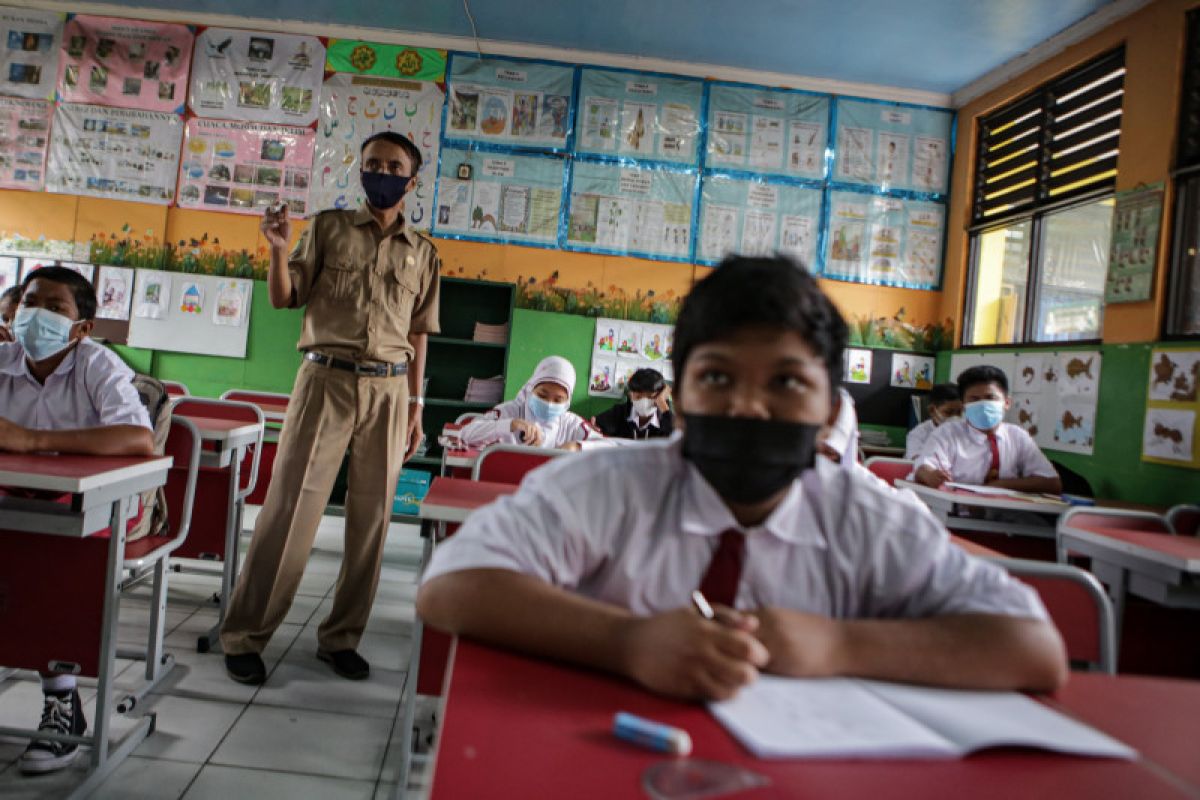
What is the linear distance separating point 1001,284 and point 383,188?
4318mm

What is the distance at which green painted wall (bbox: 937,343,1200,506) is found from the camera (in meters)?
3.74

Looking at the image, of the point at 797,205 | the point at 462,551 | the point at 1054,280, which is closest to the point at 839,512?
the point at 462,551

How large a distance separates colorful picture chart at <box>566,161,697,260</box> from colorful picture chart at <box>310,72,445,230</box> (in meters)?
1.07

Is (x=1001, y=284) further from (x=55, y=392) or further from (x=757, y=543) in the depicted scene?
(x=55, y=392)

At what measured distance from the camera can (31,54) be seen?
5.54 meters

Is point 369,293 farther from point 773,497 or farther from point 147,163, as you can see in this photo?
→ point 147,163

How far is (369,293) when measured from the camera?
2725 millimetres

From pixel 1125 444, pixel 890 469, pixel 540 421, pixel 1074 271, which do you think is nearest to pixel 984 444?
pixel 890 469

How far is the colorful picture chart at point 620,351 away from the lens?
5.64 meters

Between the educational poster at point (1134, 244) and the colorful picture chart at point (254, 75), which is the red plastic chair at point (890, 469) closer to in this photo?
the educational poster at point (1134, 244)

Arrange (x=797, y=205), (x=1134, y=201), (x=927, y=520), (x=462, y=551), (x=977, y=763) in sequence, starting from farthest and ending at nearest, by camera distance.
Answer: (x=797, y=205) → (x=1134, y=201) → (x=927, y=520) → (x=462, y=551) → (x=977, y=763)

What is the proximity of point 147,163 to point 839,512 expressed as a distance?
6.12m

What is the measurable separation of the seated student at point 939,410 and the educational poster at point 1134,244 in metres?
1.11

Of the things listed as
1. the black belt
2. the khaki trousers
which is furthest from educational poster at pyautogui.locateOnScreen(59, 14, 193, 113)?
the khaki trousers
